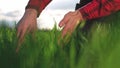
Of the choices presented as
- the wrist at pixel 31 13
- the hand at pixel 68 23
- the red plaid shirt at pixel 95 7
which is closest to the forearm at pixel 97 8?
the red plaid shirt at pixel 95 7

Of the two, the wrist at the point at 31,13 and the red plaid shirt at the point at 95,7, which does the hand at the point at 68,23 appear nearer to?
the red plaid shirt at the point at 95,7

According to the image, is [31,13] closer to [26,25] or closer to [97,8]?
[26,25]

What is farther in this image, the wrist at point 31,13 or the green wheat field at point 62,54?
the wrist at point 31,13

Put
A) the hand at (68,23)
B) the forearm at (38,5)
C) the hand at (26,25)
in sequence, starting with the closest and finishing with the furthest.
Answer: the hand at (68,23), the hand at (26,25), the forearm at (38,5)

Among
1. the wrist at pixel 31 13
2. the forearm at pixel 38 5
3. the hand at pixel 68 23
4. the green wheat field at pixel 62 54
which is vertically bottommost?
the green wheat field at pixel 62 54

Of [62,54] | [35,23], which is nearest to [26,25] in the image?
[35,23]

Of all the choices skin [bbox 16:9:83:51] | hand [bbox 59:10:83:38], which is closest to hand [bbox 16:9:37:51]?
skin [bbox 16:9:83:51]

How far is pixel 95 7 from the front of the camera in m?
1.68

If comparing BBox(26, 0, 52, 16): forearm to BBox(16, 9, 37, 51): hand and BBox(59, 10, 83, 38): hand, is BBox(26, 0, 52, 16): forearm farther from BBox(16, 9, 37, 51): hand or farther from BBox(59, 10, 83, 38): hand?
BBox(59, 10, 83, 38): hand

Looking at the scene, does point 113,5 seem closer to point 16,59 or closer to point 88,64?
point 16,59

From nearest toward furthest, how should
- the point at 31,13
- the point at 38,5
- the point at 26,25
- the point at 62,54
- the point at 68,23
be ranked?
the point at 62,54 → the point at 68,23 → the point at 26,25 → the point at 31,13 → the point at 38,5

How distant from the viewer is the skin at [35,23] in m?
1.38

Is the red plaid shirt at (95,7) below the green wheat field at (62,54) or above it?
above

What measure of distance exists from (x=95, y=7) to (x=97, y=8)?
2cm
